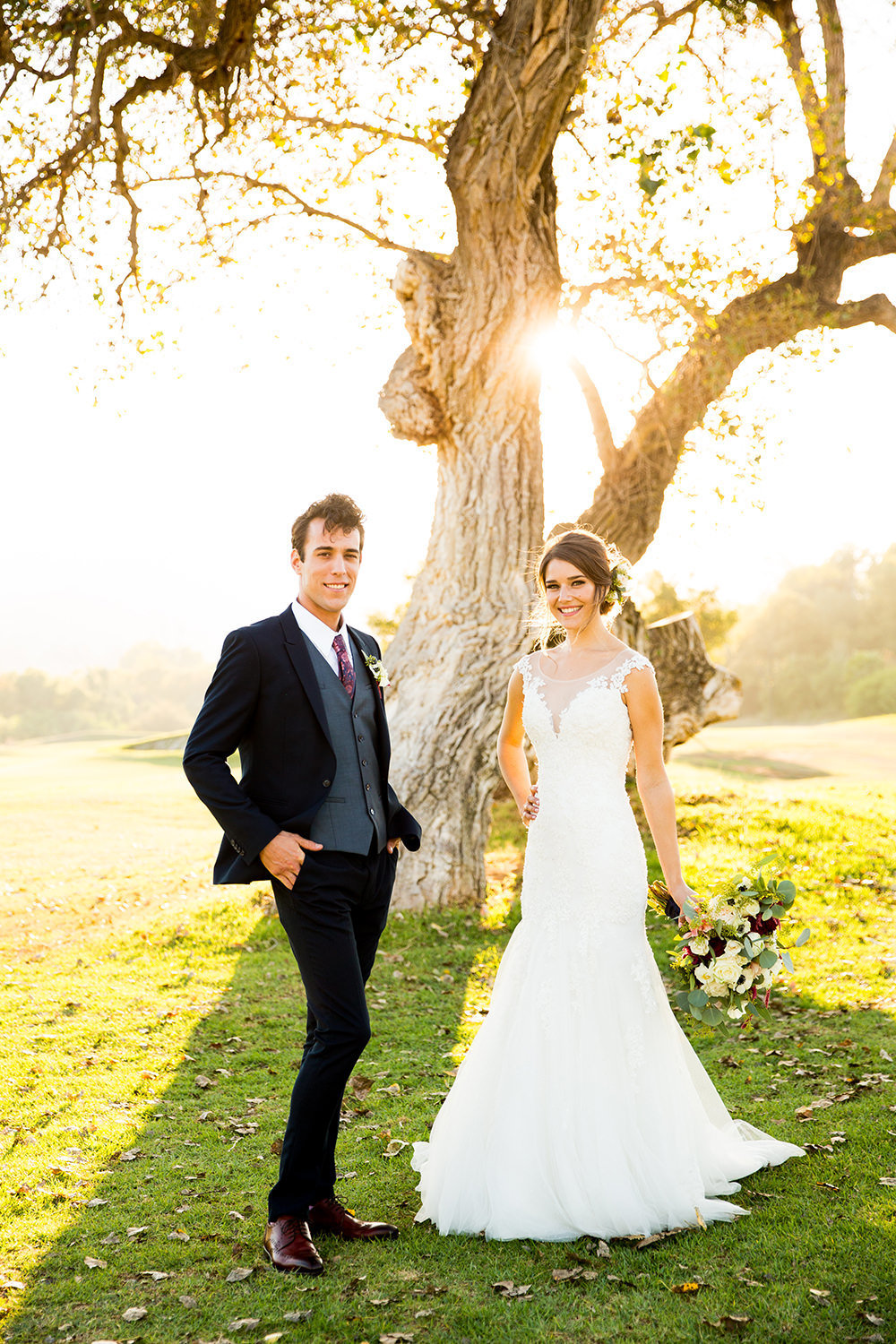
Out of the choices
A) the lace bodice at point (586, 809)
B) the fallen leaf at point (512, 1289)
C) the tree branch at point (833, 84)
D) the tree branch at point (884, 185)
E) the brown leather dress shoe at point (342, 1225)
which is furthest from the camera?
the tree branch at point (884, 185)

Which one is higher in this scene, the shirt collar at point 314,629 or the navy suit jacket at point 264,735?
the shirt collar at point 314,629

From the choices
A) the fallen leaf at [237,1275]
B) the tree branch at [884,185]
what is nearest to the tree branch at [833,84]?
the tree branch at [884,185]

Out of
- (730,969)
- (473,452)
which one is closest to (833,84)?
(473,452)

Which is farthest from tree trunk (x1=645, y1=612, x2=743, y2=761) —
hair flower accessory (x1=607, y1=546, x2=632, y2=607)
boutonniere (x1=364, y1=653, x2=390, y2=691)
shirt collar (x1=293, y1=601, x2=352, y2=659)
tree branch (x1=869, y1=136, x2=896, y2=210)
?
shirt collar (x1=293, y1=601, x2=352, y2=659)

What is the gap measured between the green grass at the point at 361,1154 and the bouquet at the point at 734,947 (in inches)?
35.8

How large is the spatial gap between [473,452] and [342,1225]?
8.89m

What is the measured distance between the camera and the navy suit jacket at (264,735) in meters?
4.05

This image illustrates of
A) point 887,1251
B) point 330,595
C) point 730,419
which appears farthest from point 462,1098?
point 730,419

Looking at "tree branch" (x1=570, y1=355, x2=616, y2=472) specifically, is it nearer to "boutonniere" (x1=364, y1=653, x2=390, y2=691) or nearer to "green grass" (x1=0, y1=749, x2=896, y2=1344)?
"green grass" (x1=0, y1=749, x2=896, y2=1344)

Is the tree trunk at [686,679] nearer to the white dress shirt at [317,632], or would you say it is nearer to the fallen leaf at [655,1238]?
the fallen leaf at [655,1238]

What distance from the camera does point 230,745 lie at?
4098 millimetres

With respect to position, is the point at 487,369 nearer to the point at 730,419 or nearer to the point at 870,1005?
the point at 730,419

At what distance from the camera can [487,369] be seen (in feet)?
38.7

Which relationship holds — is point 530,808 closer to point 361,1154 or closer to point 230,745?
point 230,745
